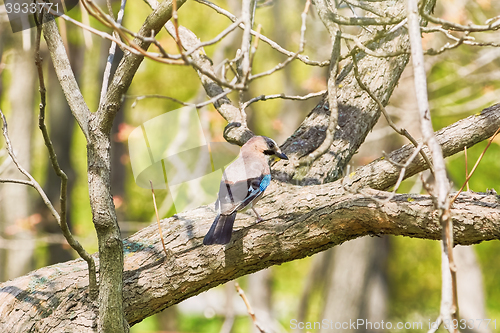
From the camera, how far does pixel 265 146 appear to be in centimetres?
373

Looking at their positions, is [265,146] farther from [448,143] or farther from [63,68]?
[63,68]

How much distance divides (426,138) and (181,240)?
1918 mm

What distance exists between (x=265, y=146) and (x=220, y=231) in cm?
107

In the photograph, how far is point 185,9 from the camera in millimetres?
14438

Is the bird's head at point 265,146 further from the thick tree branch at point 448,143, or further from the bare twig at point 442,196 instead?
the bare twig at point 442,196

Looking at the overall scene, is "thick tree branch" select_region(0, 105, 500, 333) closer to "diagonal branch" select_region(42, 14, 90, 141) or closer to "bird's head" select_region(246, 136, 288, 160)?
"bird's head" select_region(246, 136, 288, 160)

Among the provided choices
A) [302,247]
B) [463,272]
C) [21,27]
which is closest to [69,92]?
[302,247]

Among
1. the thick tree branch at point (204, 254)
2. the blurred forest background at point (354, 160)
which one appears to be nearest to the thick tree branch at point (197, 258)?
the thick tree branch at point (204, 254)

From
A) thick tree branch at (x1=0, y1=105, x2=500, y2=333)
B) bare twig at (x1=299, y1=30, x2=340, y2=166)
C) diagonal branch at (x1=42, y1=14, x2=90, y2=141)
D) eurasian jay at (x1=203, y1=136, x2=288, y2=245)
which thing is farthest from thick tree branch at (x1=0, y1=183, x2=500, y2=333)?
diagonal branch at (x1=42, y1=14, x2=90, y2=141)

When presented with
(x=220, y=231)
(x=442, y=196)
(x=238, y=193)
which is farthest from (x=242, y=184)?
(x=442, y=196)

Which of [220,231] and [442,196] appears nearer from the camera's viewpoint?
[442,196]

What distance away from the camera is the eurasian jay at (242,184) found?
2892mm

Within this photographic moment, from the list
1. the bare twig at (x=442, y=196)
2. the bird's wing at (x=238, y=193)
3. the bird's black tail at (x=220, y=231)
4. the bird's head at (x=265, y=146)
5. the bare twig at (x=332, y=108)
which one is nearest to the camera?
the bare twig at (x=442, y=196)

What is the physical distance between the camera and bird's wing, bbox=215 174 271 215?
312 centimetres
